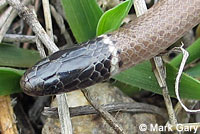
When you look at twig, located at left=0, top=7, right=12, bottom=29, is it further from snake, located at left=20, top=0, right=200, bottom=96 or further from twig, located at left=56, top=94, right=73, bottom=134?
twig, located at left=56, top=94, right=73, bottom=134

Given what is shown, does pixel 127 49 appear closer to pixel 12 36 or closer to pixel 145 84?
pixel 145 84

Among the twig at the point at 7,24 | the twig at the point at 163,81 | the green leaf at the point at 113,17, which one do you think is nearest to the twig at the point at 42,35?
the twig at the point at 7,24

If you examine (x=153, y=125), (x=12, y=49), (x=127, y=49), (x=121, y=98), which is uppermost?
(x=12, y=49)

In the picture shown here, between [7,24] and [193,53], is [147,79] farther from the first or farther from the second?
[7,24]

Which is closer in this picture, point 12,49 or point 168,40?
point 168,40

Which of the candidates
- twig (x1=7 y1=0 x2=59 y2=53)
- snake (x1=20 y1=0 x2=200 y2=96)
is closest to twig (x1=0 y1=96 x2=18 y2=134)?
snake (x1=20 y1=0 x2=200 y2=96)

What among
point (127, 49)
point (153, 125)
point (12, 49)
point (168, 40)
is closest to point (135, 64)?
point (127, 49)
